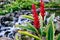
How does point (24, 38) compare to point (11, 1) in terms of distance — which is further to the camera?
point (11, 1)

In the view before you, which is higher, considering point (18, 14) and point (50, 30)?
point (50, 30)

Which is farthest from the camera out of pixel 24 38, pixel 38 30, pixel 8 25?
pixel 8 25

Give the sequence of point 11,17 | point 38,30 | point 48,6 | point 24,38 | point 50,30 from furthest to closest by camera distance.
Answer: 1. point 48,6
2. point 11,17
3. point 24,38
4. point 38,30
5. point 50,30

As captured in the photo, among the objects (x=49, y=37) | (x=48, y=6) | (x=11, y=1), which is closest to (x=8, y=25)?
(x=48, y=6)

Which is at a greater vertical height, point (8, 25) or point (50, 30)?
point (50, 30)

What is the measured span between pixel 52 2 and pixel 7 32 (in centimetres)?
207

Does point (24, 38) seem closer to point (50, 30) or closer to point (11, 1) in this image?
point (50, 30)

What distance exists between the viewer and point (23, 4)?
6.55 m

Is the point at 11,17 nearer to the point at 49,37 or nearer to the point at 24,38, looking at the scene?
the point at 24,38

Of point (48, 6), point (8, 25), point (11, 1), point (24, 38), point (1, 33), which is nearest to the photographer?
point (24, 38)

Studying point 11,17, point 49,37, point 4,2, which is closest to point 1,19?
point 11,17

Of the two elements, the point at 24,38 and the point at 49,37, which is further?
the point at 24,38

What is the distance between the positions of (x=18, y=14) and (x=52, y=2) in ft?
3.53

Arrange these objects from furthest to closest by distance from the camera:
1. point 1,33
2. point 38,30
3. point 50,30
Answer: point 1,33 < point 38,30 < point 50,30
